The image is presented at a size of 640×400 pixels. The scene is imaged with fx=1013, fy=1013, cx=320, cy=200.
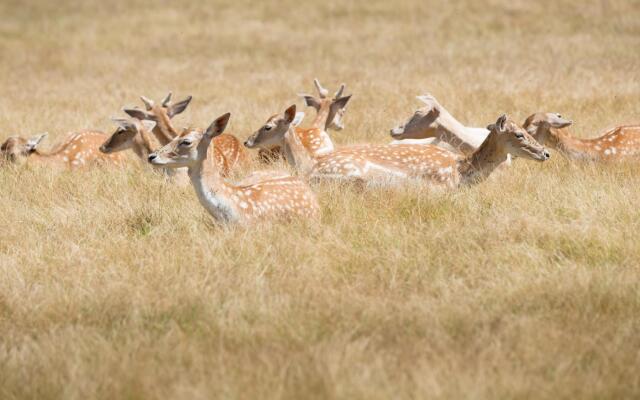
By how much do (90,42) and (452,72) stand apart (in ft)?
26.3

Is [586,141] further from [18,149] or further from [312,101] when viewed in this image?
[18,149]

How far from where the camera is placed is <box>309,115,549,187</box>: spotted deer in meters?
6.61

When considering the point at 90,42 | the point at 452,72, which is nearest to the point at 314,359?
the point at 452,72

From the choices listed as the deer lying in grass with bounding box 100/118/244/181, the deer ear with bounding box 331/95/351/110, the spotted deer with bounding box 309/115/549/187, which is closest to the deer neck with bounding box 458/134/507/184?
the spotted deer with bounding box 309/115/549/187

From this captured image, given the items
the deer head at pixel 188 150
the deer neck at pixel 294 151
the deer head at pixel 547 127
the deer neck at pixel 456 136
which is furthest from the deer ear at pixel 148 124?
the deer head at pixel 547 127

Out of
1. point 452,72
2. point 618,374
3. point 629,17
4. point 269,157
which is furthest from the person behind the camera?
point 629,17

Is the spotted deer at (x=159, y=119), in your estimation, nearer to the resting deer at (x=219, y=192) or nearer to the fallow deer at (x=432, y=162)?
the fallow deer at (x=432, y=162)

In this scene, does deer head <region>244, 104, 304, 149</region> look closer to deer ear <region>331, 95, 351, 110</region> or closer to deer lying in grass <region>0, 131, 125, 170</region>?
deer lying in grass <region>0, 131, 125, 170</region>

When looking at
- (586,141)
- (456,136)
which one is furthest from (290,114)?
(586,141)

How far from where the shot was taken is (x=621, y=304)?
13.9 ft

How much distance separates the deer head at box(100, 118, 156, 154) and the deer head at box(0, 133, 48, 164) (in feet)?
1.97

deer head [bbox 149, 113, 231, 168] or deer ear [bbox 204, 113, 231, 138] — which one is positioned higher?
deer ear [bbox 204, 113, 231, 138]

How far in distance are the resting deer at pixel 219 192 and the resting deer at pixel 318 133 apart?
192 cm

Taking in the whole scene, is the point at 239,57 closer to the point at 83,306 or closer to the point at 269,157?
the point at 269,157
